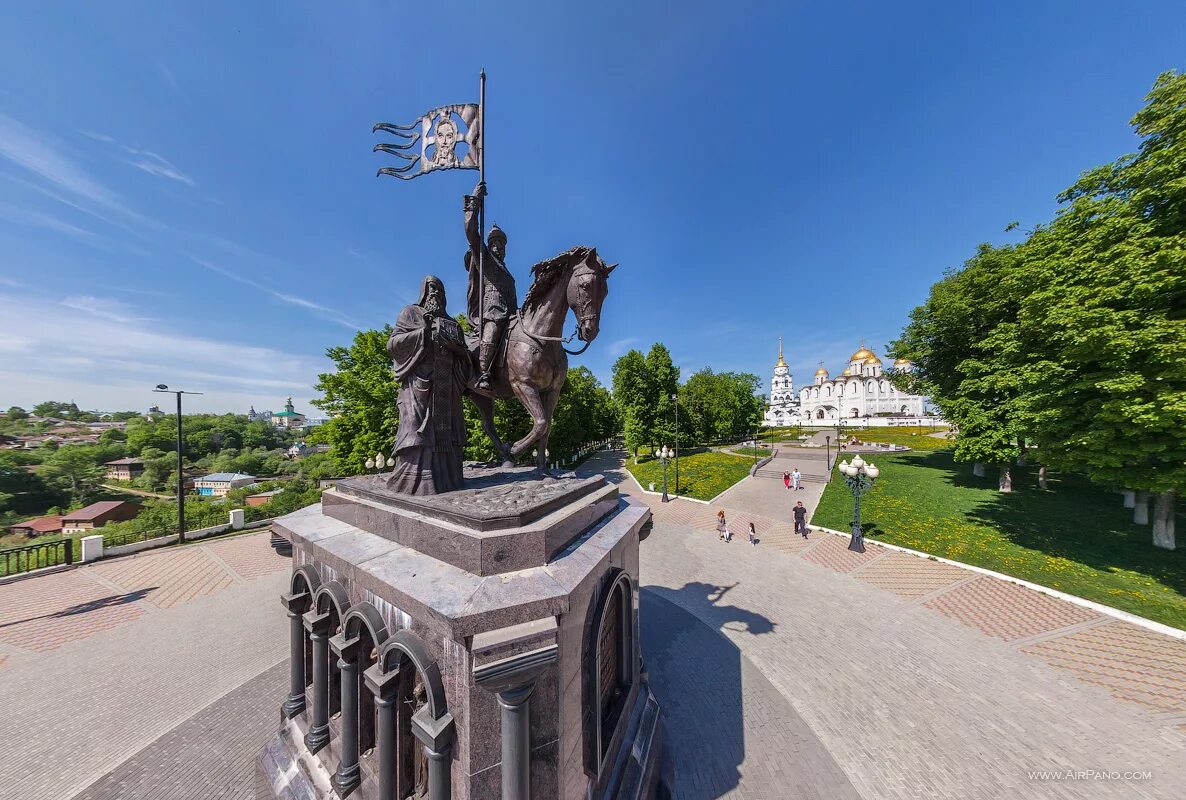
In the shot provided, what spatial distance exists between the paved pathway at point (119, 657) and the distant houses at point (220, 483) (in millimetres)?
28049

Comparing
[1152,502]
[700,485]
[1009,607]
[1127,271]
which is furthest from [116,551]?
[1152,502]

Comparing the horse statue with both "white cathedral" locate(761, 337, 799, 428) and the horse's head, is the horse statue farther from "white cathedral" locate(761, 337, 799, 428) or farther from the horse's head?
"white cathedral" locate(761, 337, 799, 428)

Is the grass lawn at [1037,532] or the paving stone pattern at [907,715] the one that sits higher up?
the grass lawn at [1037,532]

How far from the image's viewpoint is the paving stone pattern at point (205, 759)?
14.1 ft

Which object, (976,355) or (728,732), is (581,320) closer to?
(728,732)

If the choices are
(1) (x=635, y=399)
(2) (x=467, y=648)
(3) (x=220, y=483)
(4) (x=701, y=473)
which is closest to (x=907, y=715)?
(2) (x=467, y=648)

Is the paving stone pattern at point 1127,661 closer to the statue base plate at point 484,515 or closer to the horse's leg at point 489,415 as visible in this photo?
the statue base plate at point 484,515

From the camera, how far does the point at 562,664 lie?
9.22 feet

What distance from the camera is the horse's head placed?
462 centimetres

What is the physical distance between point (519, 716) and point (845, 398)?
9691 cm

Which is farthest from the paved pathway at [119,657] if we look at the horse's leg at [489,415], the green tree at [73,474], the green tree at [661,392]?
the green tree at [73,474]

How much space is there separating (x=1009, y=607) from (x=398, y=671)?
39.7 ft

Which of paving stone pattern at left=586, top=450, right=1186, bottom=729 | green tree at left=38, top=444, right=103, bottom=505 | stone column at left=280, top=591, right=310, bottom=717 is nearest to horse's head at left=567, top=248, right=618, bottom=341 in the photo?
stone column at left=280, top=591, right=310, bottom=717

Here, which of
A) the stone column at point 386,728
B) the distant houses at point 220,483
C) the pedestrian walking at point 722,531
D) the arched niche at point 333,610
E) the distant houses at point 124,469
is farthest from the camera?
the distant houses at point 124,469
